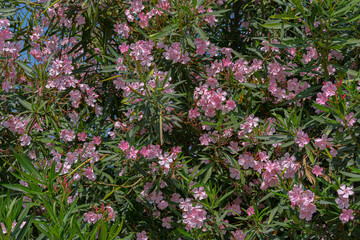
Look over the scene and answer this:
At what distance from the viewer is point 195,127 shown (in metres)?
2.48

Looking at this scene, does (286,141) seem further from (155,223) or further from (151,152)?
(155,223)

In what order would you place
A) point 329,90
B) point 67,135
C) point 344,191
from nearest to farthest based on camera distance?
point 344,191, point 329,90, point 67,135

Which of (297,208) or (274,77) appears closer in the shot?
(297,208)

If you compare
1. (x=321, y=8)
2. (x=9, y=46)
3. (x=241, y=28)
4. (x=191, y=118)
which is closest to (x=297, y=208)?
(x=191, y=118)

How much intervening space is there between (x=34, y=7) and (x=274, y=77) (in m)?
1.66

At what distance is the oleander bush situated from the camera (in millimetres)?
2146

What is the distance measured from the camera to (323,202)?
6.60 ft

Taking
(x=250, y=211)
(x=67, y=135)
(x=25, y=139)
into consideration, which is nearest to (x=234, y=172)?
(x=250, y=211)

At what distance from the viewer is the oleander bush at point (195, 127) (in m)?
2.15

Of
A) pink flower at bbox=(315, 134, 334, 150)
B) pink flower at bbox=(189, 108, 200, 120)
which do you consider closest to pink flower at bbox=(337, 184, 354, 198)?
pink flower at bbox=(315, 134, 334, 150)

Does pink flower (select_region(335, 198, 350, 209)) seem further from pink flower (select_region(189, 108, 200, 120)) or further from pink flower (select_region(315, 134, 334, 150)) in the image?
pink flower (select_region(189, 108, 200, 120))

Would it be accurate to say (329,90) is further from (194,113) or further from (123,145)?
(123,145)

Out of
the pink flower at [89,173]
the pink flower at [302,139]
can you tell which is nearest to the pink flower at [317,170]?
the pink flower at [302,139]

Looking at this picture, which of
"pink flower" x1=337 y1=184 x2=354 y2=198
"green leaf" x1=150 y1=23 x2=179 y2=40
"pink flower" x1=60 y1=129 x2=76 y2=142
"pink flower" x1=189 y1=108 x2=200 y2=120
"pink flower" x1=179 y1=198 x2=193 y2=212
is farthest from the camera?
"pink flower" x1=60 y1=129 x2=76 y2=142
